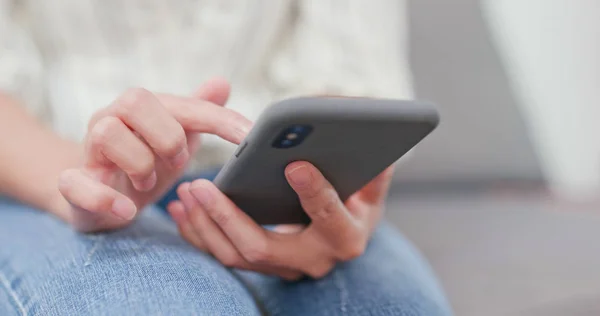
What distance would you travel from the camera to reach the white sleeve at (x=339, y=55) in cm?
76

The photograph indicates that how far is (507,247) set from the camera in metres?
0.92

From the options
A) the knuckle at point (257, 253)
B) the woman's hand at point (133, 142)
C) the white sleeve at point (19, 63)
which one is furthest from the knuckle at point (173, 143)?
the white sleeve at point (19, 63)

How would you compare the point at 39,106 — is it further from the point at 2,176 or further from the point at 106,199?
the point at 106,199

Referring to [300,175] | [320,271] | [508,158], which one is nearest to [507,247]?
[508,158]

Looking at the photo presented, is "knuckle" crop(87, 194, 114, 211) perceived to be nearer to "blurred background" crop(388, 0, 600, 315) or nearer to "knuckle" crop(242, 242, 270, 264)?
"knuckle" crop(242, 242, 270, 264)

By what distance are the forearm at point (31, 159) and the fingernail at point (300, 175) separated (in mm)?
209

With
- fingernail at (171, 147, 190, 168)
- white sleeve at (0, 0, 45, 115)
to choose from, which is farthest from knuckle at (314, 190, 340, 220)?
white sleeve at (0, 0, 45, 115)

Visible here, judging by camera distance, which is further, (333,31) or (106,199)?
(333,31)

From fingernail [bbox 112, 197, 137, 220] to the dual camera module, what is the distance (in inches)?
4.4

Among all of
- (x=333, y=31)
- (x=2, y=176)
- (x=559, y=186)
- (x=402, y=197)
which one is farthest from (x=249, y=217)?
(x=559, y=186)

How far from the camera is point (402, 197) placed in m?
1.16

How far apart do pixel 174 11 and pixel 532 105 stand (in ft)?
3.07

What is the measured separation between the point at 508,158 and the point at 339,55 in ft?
1.93

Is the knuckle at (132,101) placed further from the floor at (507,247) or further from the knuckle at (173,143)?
the floor at (507,247)
